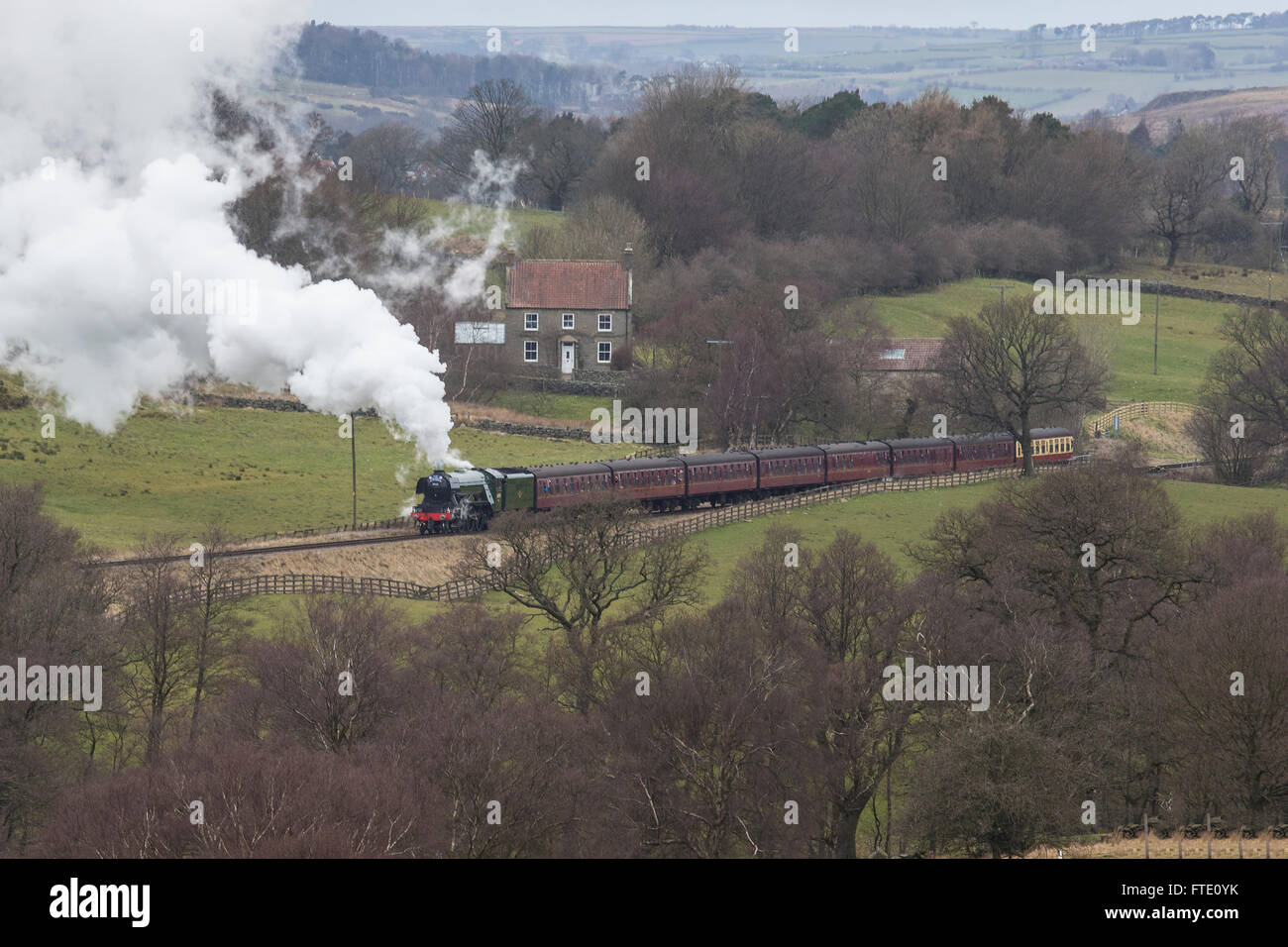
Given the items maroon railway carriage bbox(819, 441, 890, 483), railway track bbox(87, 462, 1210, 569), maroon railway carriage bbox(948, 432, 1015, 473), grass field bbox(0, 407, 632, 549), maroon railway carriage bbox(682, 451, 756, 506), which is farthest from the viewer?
maroon railway carriage bbox(948, 432, 1015, 473)

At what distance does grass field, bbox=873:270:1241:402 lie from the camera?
99125 millimetres

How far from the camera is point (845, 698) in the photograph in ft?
129

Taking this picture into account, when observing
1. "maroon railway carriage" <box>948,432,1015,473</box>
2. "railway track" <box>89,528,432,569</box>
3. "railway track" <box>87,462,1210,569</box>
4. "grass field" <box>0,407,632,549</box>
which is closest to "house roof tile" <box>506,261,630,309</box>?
"grass field" <box>0,407,632,549</box>

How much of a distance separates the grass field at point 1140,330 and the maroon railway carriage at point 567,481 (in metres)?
37.4

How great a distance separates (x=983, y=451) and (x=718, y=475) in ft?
50.7

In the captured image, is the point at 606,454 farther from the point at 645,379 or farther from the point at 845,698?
the point at 845,698

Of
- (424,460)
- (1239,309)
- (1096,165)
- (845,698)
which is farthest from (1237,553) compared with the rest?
(1096,165)

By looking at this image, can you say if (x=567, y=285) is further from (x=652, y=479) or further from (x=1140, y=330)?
(x=1140, y=330)

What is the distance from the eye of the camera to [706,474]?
70812 millimetres

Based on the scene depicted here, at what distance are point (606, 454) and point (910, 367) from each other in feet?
67.0

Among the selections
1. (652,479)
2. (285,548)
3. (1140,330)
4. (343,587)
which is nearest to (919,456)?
(652,479)

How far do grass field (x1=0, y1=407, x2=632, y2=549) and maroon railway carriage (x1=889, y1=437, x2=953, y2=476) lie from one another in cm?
1212

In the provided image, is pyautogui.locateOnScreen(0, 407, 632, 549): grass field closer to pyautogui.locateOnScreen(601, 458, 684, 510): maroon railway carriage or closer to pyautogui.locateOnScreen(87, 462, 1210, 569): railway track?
pyautogui.locateOnScreen(87, 462, 1210, 569): railway track

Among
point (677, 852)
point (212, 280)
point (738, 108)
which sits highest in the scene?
point (738, 108)
